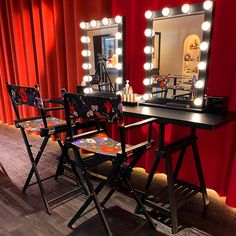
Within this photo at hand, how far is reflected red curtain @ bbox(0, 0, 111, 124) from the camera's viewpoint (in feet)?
7.78

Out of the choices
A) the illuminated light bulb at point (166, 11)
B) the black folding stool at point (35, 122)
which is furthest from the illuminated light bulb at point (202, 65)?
the black folding stool at point (35, 122)

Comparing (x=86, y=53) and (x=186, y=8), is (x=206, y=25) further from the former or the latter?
(x=86, y=53)

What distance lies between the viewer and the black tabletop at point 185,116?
1272mm

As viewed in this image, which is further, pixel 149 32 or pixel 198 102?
pixel 149 32

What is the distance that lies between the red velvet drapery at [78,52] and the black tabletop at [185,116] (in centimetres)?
26

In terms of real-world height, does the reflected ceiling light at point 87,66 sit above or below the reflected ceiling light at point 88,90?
above

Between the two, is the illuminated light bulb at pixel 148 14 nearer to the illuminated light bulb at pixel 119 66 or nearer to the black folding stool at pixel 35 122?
the illuminated light bulb at pixel 119 66

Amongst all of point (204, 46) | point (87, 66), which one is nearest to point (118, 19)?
point (87, 66)

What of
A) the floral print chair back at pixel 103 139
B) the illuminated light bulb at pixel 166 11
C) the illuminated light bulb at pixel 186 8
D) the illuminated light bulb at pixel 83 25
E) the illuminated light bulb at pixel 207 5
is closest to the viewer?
the floral print chair back at pixel 103 139

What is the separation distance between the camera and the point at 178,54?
1.74 meters

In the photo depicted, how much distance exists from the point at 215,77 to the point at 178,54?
1.04ft

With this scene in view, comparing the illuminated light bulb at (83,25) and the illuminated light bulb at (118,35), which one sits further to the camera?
the illuminated light bulb at (83,25)

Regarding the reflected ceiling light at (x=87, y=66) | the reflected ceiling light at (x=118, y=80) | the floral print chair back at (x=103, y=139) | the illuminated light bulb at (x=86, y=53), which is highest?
the illuminated light bulb at (x=86, y=53)

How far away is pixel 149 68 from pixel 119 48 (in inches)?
14.8
